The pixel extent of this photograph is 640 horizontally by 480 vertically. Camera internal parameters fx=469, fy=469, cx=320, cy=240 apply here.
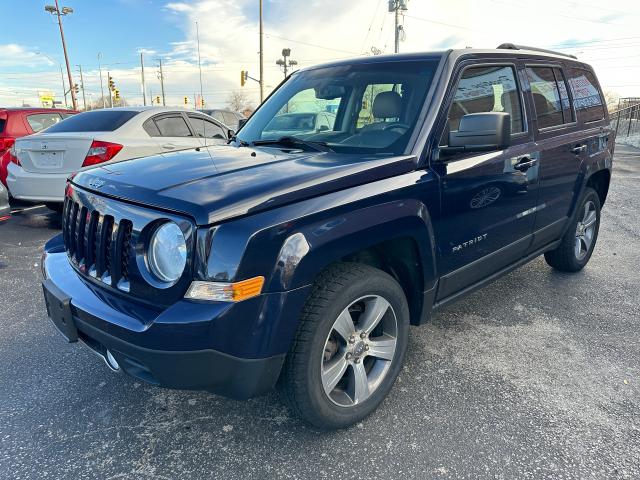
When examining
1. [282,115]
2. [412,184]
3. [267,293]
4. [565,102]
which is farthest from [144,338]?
[565,102]

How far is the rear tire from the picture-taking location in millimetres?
4383

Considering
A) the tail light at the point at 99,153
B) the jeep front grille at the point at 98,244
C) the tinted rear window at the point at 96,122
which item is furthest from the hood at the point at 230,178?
Result: the tinted rear window at the point at 96,122

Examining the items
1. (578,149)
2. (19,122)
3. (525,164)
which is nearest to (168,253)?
(525,164)

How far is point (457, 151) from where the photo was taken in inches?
106

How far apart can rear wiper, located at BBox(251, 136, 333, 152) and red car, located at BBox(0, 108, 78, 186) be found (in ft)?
18.0

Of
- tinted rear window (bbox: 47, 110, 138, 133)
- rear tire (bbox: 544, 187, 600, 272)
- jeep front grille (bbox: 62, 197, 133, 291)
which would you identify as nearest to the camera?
jeep front grille (bbox: 62, 197, 133, 291)

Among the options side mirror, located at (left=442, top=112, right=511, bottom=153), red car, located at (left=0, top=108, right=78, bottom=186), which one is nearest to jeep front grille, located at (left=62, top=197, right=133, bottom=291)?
side mirror, located at (left=442, top=112, right=511, bottom=153)

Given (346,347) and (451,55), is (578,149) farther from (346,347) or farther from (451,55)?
(346,347)

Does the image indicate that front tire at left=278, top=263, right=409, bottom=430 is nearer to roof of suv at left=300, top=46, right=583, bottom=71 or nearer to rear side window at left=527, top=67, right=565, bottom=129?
roof of suv at left=300, top=46, right=583, bottom=71

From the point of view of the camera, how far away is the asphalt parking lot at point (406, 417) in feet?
7.13

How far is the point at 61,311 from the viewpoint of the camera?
2.24m

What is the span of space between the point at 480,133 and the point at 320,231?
112 centimetres

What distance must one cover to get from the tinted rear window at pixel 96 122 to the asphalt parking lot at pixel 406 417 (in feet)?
11.1

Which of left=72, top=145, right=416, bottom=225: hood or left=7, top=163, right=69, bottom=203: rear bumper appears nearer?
left=72, top=145, right=416, bottom=225: hood
